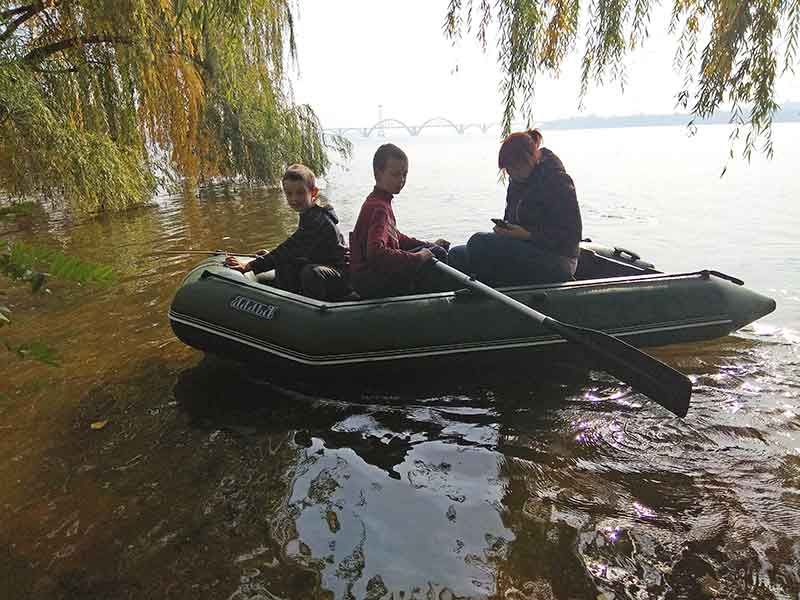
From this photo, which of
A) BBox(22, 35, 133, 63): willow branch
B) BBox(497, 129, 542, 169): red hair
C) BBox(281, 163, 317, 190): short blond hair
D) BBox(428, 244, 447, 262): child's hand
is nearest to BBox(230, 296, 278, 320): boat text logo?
BBox(281, 163, 317, 190): short blond hair

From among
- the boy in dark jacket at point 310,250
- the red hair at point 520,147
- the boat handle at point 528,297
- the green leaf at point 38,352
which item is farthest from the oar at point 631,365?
the green leaf at point 38,352

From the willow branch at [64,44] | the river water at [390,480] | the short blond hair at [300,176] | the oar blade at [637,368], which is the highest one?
the willow branch at [64,44]

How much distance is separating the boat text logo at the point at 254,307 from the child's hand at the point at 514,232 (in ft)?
5.93

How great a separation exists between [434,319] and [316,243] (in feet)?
3.69

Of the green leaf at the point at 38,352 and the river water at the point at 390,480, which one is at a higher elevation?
the green leaf at the point at 38,352

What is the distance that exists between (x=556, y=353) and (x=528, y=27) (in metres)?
2.24

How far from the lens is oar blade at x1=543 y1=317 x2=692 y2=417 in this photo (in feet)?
10.5

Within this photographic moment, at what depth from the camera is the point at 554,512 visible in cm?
274

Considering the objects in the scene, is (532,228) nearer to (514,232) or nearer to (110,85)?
(514,232)

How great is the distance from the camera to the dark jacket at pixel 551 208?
13.4ft

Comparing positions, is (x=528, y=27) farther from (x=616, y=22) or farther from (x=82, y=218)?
(x=82, y=218)

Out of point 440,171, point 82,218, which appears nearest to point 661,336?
point 82,218

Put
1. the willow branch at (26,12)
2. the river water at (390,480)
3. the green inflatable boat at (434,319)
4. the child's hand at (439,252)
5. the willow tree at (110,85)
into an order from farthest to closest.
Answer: the willow tree at (110,85)
the willow branch at (26,12)
the child's hand at (439,252)
the green inflatable boat at (434,319)
the river water at (390,480)

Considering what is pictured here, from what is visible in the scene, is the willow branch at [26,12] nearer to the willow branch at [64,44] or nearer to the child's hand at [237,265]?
the willow branch at [64,44]
